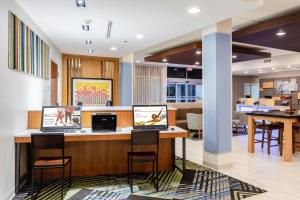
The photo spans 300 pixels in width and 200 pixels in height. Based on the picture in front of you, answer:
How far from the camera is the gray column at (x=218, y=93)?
427 centimetres

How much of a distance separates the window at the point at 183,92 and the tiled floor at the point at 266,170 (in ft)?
19.7

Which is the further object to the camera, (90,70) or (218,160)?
(90,70)

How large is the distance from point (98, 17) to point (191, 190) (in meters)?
3.05

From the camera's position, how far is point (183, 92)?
40.8ft

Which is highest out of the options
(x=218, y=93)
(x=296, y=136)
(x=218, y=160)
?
(x=218, y=93)

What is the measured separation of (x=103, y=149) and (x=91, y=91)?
4064 millimetres

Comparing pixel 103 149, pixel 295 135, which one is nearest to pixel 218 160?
pixel 103 149

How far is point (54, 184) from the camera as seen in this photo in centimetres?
362

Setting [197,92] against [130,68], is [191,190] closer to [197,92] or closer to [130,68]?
[130,68]

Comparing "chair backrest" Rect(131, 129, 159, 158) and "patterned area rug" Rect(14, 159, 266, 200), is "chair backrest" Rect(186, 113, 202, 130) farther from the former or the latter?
"chair backrest" Rect(131, 129, 159, 158)

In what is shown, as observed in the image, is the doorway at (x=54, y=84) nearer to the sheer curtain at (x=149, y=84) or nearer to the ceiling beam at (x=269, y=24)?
the ceiling beam at (x=269, y=24)

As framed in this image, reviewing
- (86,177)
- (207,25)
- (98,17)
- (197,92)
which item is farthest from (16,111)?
(197,92)

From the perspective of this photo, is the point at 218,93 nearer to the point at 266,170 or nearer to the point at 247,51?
the point at 266,170

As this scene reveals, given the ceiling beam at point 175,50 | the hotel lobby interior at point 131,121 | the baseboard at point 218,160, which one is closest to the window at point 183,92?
the ceiling beam at point 175,50
